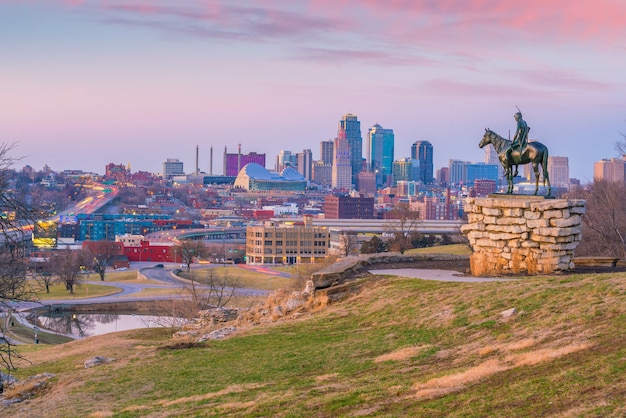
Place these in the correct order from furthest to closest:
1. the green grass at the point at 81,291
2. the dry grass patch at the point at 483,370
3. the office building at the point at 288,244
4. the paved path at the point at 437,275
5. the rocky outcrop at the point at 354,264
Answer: the office building at the point at 288,244
the green grass at the point at 81,291
the rocky outcrop at the point at 354,264
the paved path at the point at 437,275
the dry grass patch at the point at 483,370

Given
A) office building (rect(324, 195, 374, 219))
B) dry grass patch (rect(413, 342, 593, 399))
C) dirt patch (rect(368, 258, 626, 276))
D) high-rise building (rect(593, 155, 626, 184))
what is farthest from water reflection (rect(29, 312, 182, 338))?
office building (rect(324, 195, 374, 219))

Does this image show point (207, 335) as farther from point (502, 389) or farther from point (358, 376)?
point (502, 389)

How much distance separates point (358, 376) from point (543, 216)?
771 centimetres

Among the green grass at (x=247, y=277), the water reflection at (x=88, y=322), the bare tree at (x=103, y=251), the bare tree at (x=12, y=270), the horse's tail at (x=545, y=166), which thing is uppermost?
the horse's tail at (x=545, y=166)

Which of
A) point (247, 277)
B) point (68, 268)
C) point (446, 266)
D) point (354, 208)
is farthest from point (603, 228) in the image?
point (354, 208)

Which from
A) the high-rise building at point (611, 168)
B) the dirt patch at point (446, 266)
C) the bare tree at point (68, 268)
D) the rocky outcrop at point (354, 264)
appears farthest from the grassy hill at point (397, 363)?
the high-rise building at point (611, 168)

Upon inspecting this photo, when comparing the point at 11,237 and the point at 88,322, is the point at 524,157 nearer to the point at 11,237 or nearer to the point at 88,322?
the point at 11,237

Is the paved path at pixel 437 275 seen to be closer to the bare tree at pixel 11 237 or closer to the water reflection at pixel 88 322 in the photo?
the bare tree at pixel 11 237

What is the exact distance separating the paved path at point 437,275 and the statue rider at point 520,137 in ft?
9.45

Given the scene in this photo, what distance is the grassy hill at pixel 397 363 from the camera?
33.0 ft

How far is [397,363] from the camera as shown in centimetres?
1291

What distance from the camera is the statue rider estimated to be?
1967 centimetres

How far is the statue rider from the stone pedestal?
1.06 meters

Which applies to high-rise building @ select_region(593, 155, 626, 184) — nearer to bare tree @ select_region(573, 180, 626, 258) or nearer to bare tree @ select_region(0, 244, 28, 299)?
bare tree @ select_region(573, 180, 626, 258)
